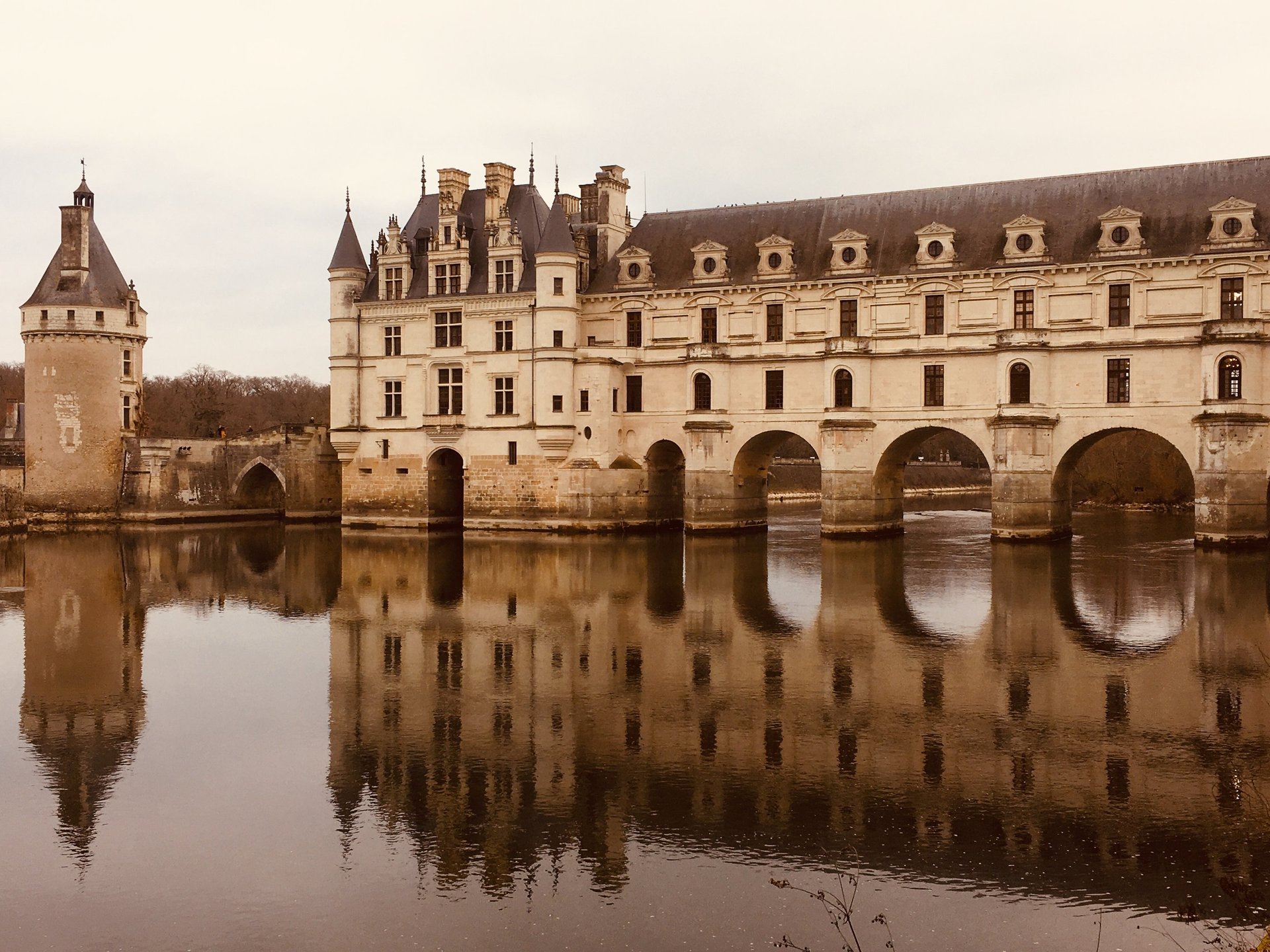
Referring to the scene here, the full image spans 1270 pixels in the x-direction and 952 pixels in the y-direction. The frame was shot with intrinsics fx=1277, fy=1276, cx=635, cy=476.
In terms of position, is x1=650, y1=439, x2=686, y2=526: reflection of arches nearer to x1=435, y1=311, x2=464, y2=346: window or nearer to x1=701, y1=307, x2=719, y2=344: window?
x1=701, y1=307, x2=719, y2=344: window

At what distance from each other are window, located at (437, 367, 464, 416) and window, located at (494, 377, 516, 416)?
60.4 inches

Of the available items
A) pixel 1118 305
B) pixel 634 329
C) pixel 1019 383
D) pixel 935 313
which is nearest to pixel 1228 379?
pixel 1118 305

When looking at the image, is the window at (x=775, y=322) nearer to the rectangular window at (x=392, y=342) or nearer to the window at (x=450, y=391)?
the window at (x=450, y=391)

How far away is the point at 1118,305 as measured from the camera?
129ft

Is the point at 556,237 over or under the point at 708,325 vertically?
over

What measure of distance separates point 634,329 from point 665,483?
5924 millimetres

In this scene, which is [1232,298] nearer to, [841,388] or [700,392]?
[841,388]

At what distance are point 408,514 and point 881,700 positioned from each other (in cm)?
3391

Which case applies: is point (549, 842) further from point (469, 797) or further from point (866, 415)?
point (866, 415)

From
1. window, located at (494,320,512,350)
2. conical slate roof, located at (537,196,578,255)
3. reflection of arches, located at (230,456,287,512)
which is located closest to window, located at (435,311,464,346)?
window, located at (494,320,512,350)

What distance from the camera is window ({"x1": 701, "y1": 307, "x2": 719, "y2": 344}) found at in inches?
1786

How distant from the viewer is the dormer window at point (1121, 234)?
1534 inches

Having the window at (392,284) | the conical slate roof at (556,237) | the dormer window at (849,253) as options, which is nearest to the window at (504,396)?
the conical slate roof at (556,237)

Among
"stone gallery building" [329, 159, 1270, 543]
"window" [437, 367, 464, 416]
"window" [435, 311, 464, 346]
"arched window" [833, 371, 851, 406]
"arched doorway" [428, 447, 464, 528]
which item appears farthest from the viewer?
"arched doorway" [428, 447, 464, 528]
